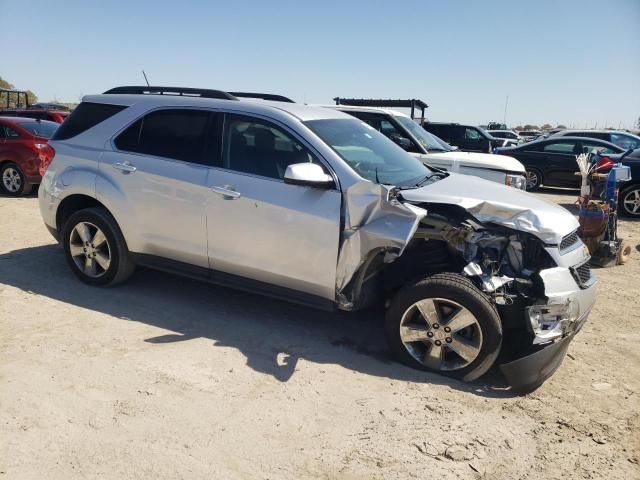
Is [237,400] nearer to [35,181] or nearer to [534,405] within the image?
[534,405]

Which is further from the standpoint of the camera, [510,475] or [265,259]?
[265,259]

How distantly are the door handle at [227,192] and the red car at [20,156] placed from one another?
7.50 metres

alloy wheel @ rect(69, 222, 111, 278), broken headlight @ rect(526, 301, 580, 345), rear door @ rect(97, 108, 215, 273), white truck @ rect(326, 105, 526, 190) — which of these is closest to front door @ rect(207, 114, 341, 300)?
rear door @ rect(97, 108, 215, 273)

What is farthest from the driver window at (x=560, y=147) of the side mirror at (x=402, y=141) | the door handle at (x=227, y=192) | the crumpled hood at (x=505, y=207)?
the door handle at (x=227, y=192)

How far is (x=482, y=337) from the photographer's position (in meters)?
3.56

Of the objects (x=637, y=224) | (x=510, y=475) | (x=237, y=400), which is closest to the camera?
(x=510, y=475)

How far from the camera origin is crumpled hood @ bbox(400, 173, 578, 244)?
11.9 feet

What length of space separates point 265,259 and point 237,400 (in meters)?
1.16

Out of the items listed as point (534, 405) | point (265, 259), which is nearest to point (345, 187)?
point (265, 259)

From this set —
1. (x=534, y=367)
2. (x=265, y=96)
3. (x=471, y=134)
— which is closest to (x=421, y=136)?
(x=265, y=96)

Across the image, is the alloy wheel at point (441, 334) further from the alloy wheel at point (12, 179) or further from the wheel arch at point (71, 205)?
the alloy wheel at point (12, 179)

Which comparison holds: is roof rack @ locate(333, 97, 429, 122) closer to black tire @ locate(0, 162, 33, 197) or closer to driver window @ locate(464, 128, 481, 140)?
driver window @ locate(464, 128, 481, 140)

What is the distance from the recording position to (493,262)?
3.71 meters

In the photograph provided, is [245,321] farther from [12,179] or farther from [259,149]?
[12,179]
